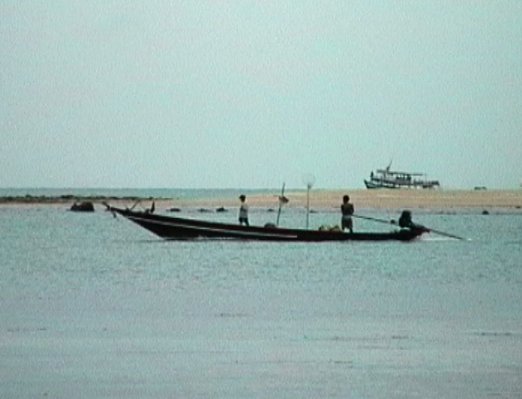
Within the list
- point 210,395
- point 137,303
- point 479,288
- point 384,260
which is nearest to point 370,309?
point 137,303

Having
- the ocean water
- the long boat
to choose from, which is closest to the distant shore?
the long boat

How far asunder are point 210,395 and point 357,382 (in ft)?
5.04

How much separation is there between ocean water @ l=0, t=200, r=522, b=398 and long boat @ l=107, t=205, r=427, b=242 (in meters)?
0.62

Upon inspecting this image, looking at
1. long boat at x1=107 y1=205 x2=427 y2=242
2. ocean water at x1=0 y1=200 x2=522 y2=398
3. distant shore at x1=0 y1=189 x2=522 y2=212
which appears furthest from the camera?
distant shore at x1=0 y1=189 x2=522 y2=212

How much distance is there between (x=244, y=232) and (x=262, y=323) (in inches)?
952

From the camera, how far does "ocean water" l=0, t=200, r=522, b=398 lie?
1466 cm

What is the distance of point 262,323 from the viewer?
20.9 m

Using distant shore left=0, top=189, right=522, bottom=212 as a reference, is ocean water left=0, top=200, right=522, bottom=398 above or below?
below

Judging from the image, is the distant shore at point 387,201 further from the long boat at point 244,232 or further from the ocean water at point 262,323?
the ocean water at point 262,323

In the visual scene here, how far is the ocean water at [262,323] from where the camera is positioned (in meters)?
14.7

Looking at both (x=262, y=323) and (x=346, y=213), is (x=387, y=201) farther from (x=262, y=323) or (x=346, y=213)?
(x=262, y=323)

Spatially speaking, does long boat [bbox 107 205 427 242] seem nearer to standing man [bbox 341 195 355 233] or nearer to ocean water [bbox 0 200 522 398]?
standing man [bbox 341 195 355 233]

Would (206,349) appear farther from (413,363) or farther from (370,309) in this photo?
(370,309)

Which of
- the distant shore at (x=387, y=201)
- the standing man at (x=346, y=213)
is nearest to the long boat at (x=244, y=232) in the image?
the standing man at (x=346, y=213)
